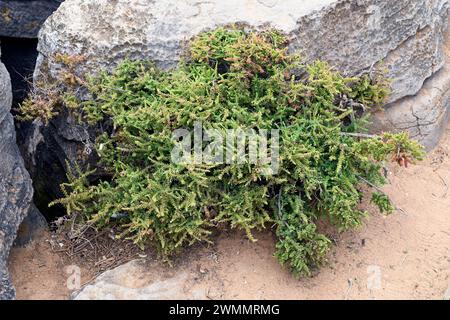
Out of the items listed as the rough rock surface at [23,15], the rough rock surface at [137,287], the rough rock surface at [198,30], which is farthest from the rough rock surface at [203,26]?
the rough rock surface at [23,15]

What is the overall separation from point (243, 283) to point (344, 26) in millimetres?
2368

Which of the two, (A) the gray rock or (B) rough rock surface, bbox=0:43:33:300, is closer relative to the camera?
(B) rough rock surface, bbox=0:43:33:300

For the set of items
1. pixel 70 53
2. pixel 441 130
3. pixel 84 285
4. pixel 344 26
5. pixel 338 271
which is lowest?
pixel 84 285

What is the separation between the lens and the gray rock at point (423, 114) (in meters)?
6.13

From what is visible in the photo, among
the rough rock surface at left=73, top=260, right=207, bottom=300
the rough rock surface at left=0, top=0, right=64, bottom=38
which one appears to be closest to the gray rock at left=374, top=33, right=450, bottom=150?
the rough rock surface at left=73, top=260, right=207, bottom=300

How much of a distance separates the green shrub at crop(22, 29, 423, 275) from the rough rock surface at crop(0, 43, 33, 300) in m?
0.38

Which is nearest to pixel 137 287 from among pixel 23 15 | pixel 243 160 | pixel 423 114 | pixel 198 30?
pixel 243 160

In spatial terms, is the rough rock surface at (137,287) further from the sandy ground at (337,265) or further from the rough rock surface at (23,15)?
the rough rock surface at (23,15)

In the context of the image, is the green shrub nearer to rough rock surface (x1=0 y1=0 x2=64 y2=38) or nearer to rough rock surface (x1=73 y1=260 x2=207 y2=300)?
rough rock surface (x1=73 y1=260 x2=207 y2=300)

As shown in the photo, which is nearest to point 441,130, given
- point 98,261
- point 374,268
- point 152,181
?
point 374,268

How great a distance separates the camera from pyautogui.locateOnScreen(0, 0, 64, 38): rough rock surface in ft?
24.8

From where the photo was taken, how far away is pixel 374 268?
5.15 meters

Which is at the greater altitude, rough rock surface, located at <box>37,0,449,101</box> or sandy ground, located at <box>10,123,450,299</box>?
rough rock surface, located at <box>37,0,449,101</box>
